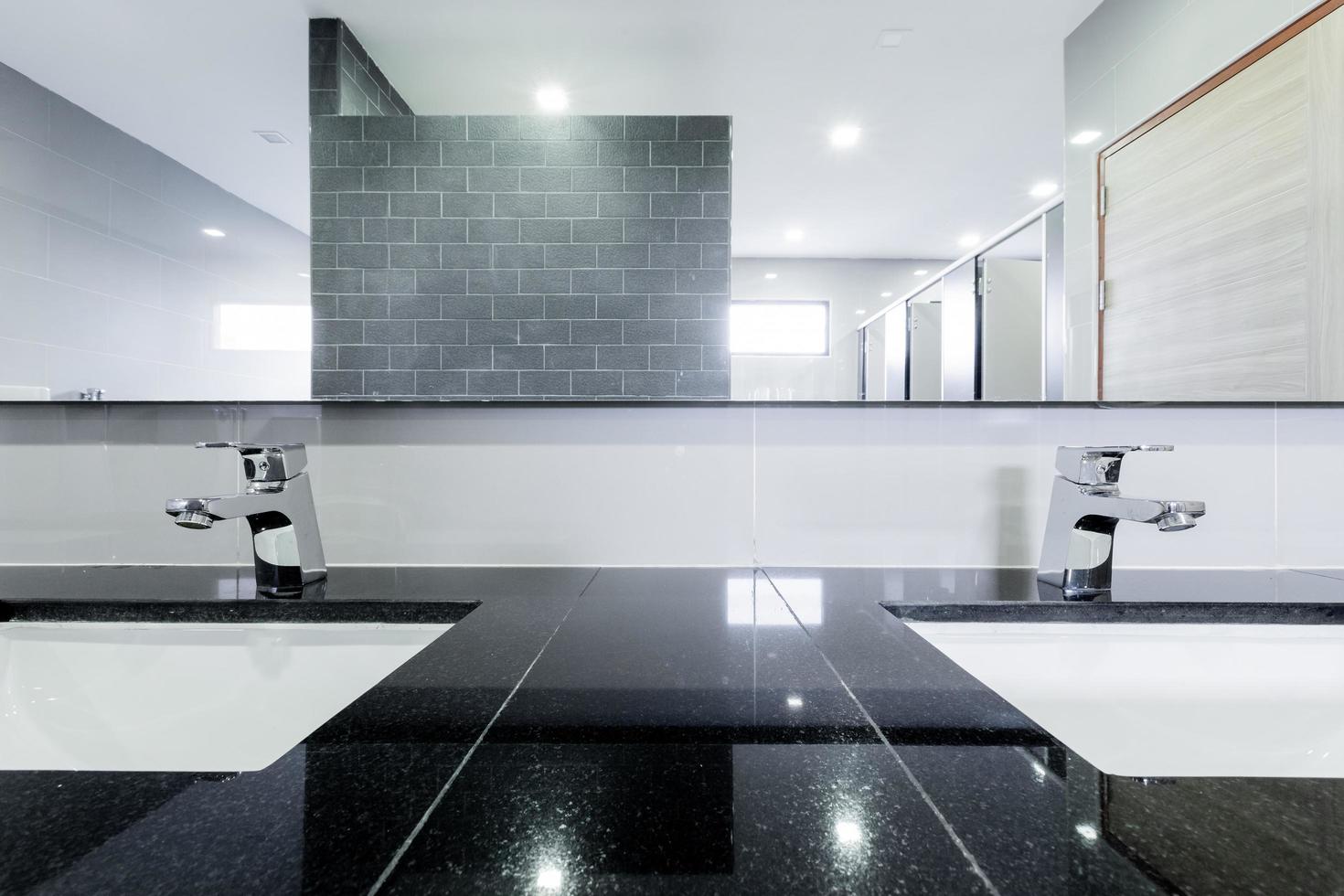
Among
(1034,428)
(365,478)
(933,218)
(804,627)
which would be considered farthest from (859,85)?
(365,478)

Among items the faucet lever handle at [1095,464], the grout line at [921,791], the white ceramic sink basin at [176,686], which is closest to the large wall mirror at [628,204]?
the faucet lever handle at [1095,464]

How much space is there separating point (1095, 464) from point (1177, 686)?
33 centimetres

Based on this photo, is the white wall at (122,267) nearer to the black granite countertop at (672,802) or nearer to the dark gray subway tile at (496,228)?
the dark gray subway tile at (496,228)

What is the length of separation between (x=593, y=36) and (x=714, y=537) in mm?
1015

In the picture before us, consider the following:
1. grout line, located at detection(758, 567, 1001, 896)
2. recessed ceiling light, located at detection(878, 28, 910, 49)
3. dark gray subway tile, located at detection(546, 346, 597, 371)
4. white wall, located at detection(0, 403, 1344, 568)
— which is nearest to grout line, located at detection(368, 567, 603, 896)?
grout line, located at detection(758, 567, 1001, 896)

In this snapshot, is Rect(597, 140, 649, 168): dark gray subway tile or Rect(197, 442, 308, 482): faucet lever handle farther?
Rect(597, 140, 649, 168): dark gray subway tile

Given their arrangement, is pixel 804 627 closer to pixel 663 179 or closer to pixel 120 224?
pixel 663 179

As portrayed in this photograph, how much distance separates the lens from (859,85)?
114 cm

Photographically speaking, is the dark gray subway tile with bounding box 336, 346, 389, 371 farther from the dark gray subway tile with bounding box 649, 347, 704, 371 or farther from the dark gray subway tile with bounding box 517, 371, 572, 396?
the dark gray subway tile with bounding box 649, 347, 704, 371

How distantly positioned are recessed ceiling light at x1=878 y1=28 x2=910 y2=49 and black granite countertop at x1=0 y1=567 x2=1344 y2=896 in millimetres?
1120

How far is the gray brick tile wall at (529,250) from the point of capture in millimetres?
1094

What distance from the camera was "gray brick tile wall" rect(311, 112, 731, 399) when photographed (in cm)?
109

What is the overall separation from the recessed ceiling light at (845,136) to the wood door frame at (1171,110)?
44 centimetres

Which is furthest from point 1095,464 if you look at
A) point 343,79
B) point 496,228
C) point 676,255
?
point 343,79
